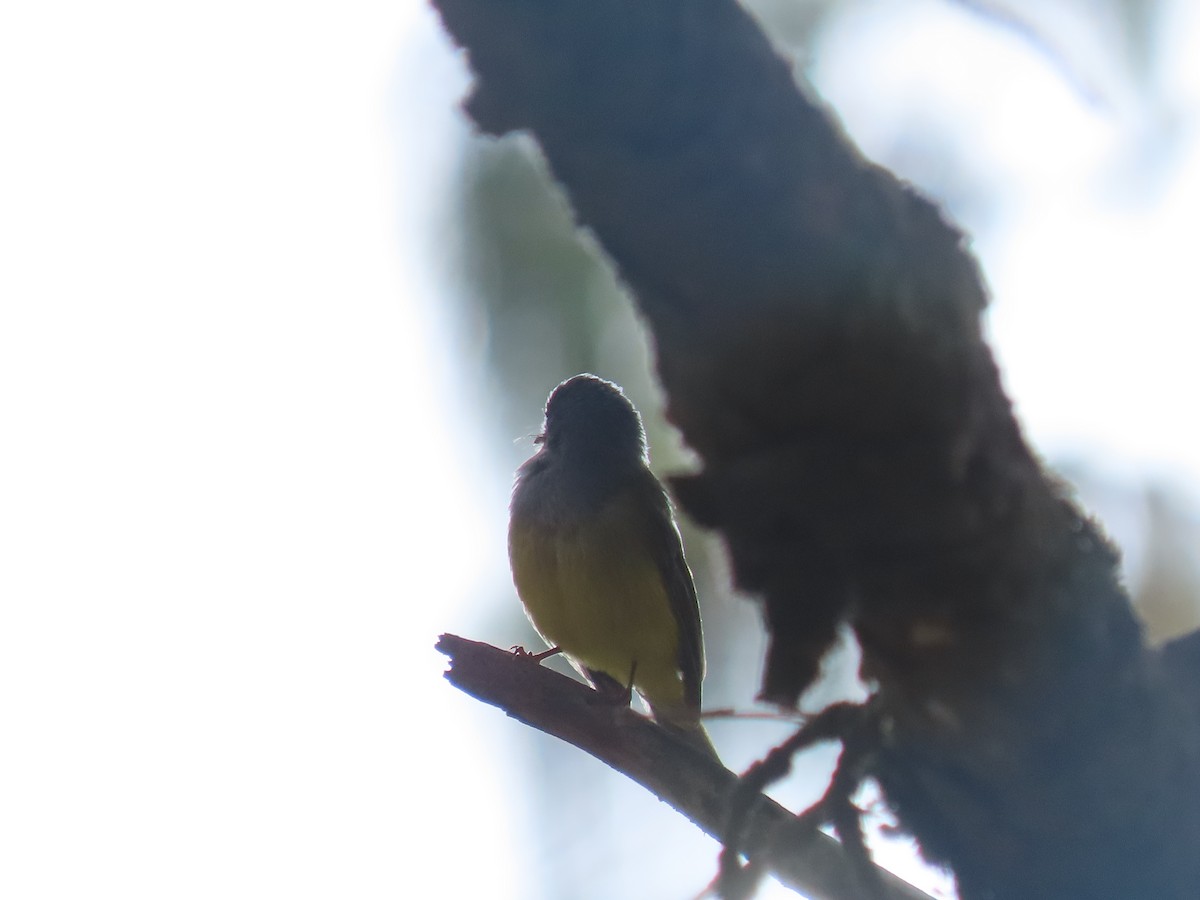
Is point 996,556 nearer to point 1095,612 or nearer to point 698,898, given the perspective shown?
point 1095,612

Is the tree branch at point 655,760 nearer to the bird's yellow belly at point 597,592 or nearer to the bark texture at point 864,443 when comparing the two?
the bark texture at point 864,443

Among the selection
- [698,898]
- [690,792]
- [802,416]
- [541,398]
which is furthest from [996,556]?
[541,398]

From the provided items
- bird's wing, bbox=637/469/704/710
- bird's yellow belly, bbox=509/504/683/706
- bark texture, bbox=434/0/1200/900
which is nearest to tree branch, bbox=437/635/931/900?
bark texture, bbox=434/0/1200/900

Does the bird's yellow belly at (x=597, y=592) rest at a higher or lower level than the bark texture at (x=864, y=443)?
higher

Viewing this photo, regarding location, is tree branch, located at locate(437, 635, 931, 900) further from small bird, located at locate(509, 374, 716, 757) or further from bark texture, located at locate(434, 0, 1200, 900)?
small bird, located at locate(509, 374, 716, 757)

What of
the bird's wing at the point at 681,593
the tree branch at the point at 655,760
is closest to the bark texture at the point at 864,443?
the tree branch at the point at 655,760

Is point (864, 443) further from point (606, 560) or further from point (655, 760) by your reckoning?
point (606, 560)

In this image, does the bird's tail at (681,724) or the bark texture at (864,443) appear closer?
the bark texture at (864,443)

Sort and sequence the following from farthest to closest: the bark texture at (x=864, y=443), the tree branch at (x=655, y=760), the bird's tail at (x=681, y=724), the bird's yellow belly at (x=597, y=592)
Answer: the bird's tail at (x=681, y=724)
the bird's yellow belly at (x=597, y=592)
the tree branch at (x=655, y=760)
the bark texture at (x=864, y=443)
